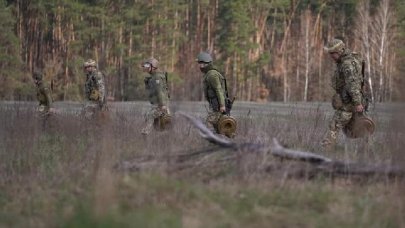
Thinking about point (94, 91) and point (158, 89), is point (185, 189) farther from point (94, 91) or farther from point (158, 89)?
point (94, 91)

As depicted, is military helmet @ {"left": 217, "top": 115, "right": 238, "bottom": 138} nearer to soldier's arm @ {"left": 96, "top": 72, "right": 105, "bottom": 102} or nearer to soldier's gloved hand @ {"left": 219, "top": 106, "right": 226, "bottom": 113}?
soldier's gloved hand @ {"left": 219, "top": 106, "right": 226, "bottom": 113}

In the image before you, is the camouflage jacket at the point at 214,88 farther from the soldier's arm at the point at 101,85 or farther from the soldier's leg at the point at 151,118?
the soldier's arm at the point at 101,85

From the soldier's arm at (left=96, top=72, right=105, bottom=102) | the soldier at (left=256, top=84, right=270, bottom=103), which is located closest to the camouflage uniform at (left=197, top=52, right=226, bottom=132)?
the soldier's arm at (left=96, top=72, right=105, bottom=102)

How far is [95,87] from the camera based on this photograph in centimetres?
1133

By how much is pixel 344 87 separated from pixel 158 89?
310cm

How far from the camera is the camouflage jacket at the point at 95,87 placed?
1132 centimetres

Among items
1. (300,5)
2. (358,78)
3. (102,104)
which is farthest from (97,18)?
(358,78)

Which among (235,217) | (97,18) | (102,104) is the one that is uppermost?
(97,18)

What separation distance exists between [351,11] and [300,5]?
395 cm

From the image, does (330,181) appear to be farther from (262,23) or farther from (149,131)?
(262,23)

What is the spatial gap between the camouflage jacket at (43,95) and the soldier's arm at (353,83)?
588 cm

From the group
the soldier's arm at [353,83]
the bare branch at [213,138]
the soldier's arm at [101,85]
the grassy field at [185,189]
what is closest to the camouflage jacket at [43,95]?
the soldier's arm at [101,85]

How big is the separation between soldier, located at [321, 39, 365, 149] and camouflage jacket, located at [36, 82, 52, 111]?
5.63 metres

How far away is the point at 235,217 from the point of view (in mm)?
5391
